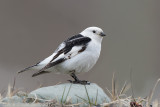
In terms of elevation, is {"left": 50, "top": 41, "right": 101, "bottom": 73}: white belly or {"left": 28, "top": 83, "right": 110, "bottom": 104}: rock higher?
{"left": 50, "top": 41, "right": 101, "bottom": 73}: white belly

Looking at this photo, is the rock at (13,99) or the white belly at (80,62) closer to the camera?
the rock at (13,99)

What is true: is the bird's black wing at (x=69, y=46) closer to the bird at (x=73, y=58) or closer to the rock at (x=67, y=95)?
→ the bird at (x=73, y=58)

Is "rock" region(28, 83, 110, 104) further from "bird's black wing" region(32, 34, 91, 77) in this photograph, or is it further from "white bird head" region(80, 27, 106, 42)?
"white bird head" region(80, 27, 106, 42)

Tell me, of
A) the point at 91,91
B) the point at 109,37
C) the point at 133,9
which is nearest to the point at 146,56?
the point at 109,37

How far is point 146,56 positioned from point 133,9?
403 centimetres

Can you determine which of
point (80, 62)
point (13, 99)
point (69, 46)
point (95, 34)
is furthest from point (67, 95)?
point (95, 34)

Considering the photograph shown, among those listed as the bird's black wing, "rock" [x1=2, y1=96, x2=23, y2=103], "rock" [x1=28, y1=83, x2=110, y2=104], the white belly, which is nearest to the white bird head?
the bird's black wing

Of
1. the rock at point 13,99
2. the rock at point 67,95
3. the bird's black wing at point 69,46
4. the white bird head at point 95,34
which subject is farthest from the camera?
the white bird head at point 95,34

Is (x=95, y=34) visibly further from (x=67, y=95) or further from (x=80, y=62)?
(x=67, y=95)

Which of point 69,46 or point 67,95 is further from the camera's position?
point 69,46

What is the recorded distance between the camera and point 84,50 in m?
6.04

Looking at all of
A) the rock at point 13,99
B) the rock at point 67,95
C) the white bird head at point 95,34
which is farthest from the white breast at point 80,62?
the rock at point 13,99

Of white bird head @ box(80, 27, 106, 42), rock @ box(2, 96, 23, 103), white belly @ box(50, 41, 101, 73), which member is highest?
white bird head @ box(80, 27, 106, 42)

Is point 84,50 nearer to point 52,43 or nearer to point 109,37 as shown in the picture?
point 52,43
